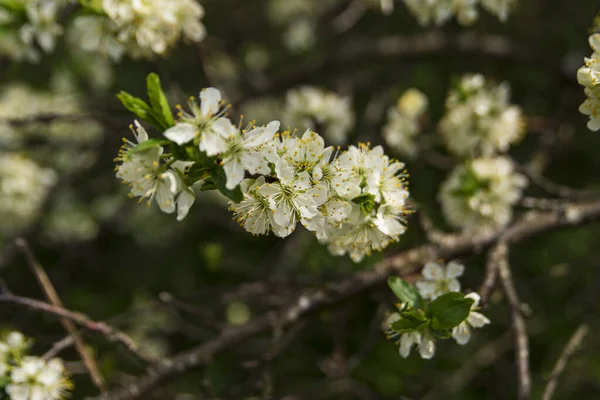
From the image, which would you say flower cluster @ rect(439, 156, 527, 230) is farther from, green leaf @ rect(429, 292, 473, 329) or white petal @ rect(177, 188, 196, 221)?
white petal @ rect(177, 188, 196, 221)

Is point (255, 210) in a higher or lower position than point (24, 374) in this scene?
higher

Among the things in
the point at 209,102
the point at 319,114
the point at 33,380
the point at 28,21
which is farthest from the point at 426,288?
the point at 28,21

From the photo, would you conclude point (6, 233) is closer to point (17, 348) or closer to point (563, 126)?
point (17, 348)

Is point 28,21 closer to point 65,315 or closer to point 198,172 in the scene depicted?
point 65,315

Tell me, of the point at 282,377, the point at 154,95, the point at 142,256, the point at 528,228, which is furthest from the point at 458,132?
the point at 142,256

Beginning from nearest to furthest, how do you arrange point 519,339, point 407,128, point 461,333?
point 461,333, point 519,339, point 407,128

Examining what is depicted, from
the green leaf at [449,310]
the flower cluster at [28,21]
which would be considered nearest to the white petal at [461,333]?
the green leaf at [449,310]

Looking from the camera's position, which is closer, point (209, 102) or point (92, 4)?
point (209, 102)

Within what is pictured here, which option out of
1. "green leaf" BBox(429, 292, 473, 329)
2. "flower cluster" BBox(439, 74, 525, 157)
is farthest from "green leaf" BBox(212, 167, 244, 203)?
"flower cluster" BBox(439, 74, 525, 157)
